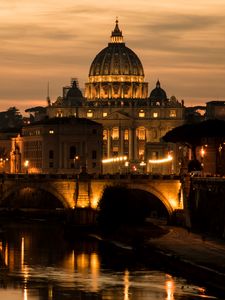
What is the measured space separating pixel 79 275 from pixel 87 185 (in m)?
40.7

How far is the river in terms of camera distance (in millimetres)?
82062

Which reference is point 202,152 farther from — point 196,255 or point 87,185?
point 196,255

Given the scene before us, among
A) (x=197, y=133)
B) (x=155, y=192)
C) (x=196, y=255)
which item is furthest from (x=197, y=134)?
(x=196, y=255)

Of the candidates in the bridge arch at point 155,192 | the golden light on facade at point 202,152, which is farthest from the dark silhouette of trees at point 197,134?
the bridge arch at point 155,192

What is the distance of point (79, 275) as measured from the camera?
294 ft

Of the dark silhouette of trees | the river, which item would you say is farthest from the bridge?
the river

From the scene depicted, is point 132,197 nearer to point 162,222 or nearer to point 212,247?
point 162,222

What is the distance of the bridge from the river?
16.8 metres

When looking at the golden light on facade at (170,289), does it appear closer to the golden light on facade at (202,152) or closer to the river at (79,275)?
the river at (79,275)

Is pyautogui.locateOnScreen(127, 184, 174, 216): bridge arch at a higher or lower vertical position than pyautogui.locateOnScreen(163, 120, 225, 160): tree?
lower

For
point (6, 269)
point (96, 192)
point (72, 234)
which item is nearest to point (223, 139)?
point (96, 192)

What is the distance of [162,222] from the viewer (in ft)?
411

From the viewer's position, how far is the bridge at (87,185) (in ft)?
417

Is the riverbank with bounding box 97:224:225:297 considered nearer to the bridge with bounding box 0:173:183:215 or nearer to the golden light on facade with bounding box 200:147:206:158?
the bridge with bounding box 0:173:183:215
